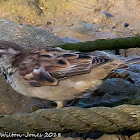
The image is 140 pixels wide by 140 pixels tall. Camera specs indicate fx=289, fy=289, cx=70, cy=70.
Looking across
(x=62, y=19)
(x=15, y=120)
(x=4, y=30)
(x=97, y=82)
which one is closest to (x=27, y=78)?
(x=97, y=82)

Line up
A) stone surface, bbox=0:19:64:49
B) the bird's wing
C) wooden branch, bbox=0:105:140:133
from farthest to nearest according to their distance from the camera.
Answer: stone surface, bbox=0:19:64:49 < the bird's wing < wooden branch, bbox=0:105:140:133

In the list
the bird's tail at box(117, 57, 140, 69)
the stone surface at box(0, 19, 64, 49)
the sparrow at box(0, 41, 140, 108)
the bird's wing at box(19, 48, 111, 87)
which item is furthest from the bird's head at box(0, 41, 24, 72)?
the stone surface at box(0, 19, 64, 49)

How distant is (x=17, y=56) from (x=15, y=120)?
1550mm

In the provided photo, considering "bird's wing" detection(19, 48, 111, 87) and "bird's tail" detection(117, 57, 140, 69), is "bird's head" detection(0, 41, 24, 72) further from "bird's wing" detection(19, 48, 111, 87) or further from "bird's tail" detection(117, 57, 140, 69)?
"bird's tail" detection(117, 57, 140, 69)

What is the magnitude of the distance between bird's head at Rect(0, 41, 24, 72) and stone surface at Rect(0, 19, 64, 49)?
1.60 m

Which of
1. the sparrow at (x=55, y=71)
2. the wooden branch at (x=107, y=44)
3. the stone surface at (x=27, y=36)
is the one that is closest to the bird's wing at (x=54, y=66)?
the sparrow at (x=55, y=71)

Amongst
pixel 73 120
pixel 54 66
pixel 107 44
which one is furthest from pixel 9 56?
pixel 73 120

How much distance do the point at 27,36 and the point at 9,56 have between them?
6.41ft

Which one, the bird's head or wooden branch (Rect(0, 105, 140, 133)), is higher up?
the bird's head

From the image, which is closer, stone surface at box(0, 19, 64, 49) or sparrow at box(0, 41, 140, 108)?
sparrow at box(0, 41, 140, 108)

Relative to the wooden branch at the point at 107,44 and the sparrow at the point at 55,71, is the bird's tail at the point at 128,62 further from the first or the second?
the wooden branch at the point at 107,44

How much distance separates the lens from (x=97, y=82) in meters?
3.88

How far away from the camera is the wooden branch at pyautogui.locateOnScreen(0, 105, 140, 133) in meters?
2.55

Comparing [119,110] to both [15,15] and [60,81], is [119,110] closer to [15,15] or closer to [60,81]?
[60,81]
